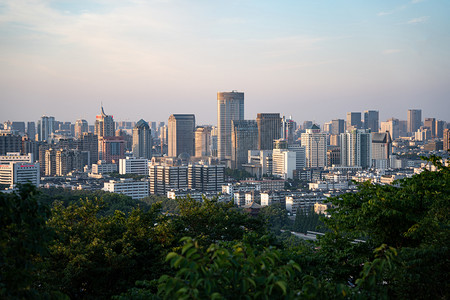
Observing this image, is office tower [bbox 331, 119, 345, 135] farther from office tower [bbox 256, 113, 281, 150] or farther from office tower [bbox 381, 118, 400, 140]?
office tower [bbox 256, 113, 281, 150]

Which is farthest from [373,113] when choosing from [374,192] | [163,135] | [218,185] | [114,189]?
[374,192]

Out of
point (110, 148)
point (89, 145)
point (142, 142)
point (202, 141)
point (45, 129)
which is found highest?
point (45, 129)

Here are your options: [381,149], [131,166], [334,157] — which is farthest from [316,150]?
[131,166]

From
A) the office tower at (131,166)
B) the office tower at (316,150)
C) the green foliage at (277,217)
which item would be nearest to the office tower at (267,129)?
the office tower at (316,150)

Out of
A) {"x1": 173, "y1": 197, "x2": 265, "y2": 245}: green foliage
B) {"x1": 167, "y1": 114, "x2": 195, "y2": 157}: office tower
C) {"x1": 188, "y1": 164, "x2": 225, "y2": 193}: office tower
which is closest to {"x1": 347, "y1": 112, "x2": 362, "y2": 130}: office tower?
{"x1": 167, "y1": 114, "x2": 195, "y2": 157}: office tower

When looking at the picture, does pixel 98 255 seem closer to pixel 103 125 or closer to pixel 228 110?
pixel 103 125
